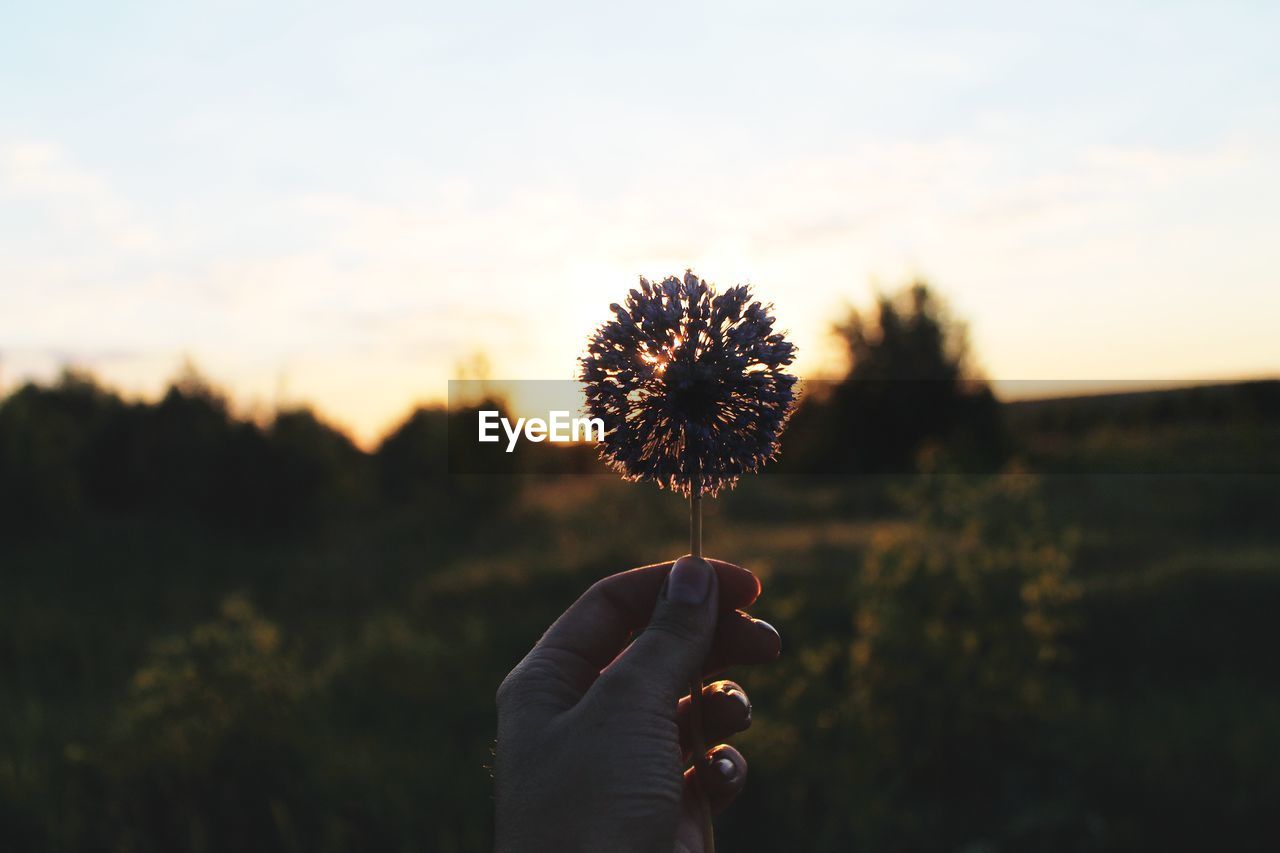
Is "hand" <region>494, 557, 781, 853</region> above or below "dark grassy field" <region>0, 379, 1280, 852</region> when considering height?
above

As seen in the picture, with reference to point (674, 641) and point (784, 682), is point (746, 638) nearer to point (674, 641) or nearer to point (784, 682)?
point (674, 641)

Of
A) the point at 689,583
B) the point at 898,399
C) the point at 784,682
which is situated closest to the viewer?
the point at 689,583

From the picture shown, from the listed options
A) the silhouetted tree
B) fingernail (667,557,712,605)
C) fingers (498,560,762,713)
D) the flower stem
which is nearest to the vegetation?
fingers (498,560,762,713)

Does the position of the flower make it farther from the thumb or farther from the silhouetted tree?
the silhouetted tree

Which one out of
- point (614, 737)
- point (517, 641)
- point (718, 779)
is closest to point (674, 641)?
point (614, 737)

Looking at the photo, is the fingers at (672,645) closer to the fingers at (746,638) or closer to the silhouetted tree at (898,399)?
the fingers at (746,638)

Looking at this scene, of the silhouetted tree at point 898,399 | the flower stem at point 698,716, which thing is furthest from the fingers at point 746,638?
the silhouetted tree at point 898,399

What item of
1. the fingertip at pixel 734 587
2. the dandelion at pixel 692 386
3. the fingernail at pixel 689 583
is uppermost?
the dandelion at pixel 692 386
